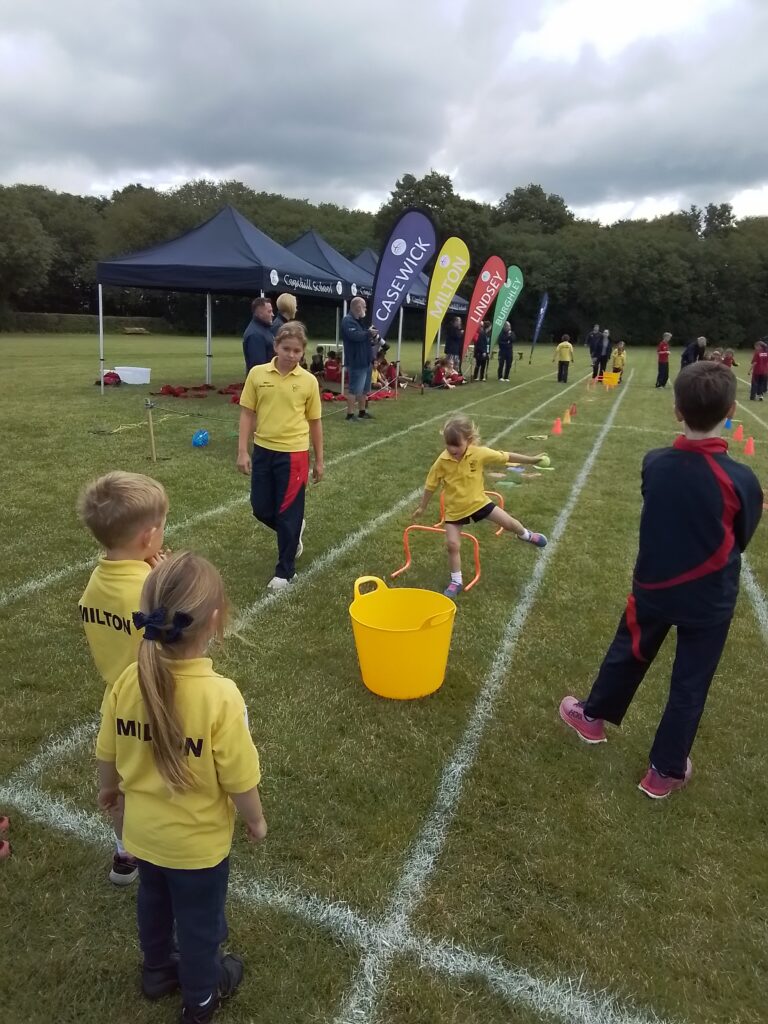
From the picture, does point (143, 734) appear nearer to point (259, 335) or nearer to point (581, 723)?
point (581, 723)

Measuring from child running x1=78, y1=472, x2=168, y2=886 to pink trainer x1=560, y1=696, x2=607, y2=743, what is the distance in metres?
2.29

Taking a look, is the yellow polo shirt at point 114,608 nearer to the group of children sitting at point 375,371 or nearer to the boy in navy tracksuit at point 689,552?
the boy in navy tracksuit at point 689,552

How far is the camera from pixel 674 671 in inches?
118

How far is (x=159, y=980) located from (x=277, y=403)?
3.54 metres

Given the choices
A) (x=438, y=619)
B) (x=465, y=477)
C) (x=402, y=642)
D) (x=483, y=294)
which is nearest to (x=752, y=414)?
(x=483, y=294)

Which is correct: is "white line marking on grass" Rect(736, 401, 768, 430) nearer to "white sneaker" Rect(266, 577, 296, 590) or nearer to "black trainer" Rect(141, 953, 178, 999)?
"white sneaker" Rect(266, 577, 296, 590)

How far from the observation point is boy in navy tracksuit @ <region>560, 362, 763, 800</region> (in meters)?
2.68

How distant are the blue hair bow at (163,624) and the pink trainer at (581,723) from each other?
254 cm

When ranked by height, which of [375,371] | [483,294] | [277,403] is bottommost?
[375,371]

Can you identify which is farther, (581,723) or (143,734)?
(581,723)

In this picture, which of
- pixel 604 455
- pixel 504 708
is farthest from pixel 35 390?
pixel 504 708

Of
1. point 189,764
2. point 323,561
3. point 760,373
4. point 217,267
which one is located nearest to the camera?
point 189,764

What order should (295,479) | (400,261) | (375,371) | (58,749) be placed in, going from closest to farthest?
(58,749) → (295,479) → (400,261) → (375,371)

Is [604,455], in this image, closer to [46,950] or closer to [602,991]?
[602,991]
